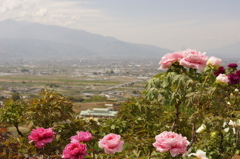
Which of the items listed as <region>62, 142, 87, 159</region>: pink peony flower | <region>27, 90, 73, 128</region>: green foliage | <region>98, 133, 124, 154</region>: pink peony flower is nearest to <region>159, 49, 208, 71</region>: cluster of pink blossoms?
<region>98, 133, 124, 154</region>: pink peony flower

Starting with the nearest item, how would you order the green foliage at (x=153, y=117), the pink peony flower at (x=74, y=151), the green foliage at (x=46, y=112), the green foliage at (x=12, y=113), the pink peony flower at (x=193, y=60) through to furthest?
the pink peony flower at (x=74, y=151), the pink peony flower at (x=193, y=60), the green foliage at (x=153, y=117), the green foliage at (x=46, y=112), the green foliage at (x=12, y=113)

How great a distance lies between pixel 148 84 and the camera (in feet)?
6.10

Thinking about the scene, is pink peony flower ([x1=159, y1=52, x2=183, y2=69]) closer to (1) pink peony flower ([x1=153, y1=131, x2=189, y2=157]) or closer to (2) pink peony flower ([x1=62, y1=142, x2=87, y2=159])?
(1) pink peony flower ([x1=153, y1=131, x2=189, y2=157])

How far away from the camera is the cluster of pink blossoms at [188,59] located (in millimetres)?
1730

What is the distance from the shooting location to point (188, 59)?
5.71 feet

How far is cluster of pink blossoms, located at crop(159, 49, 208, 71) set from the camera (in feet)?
5.68

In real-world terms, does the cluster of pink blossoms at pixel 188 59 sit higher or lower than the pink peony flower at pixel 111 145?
higher

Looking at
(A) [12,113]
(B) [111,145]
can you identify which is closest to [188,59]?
(B) [111,145]

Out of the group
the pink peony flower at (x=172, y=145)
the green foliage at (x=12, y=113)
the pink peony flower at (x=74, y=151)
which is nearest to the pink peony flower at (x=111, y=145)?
the pink peony flower at (x=74, y=151)

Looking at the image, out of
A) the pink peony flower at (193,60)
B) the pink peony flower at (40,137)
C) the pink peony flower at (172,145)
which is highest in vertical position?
the pink peony flower at (193,60)

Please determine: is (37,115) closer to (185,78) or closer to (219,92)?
(185,78)

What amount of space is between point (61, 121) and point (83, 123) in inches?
11.2

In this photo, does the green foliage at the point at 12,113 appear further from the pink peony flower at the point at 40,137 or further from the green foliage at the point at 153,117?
the pink peony flower at the point at 40,137

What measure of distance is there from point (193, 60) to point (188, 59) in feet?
0.14
